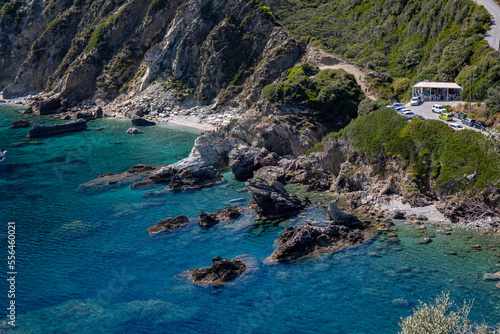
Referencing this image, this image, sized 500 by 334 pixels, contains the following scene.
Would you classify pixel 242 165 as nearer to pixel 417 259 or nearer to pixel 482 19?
pixel 417 259

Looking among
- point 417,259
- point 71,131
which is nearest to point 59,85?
point 71,131

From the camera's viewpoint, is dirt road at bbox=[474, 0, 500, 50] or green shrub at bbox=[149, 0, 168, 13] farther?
green shrub at bbox=[149, 0, 168, 13]

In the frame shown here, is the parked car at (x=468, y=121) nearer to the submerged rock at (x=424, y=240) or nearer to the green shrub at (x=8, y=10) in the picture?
the submerged rock at (x=424, y=240)

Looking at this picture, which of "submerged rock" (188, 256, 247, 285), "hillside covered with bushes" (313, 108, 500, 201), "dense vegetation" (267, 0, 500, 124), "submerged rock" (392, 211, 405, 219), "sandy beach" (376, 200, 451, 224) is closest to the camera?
"submerged rock" (188, 256, 247, 285)

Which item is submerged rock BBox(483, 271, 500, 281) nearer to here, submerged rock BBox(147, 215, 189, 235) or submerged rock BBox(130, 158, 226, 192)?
submerged rock BBox(147, 215, 189, 235)

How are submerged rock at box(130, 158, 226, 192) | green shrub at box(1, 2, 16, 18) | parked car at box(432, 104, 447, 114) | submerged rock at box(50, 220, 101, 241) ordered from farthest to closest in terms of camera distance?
green shrub at box(1, 2, 16, 18) < submerged rock at box(130, 158, 226, 192) < parked car at box(432, 104, 447, 114) < submerged rock at box(50, 220, 101, 241)

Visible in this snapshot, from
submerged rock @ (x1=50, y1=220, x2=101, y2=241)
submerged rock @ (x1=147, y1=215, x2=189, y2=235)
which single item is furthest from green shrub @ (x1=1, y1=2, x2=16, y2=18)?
submerged rock @ (x1=147, y1=215, x2=189, y2=235)

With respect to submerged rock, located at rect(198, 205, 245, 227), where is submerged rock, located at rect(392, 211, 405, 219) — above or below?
above

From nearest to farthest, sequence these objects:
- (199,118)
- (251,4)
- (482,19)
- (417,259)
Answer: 1. (417,259)
2. (482,19)
3. (199,118)
4. (251,4)
